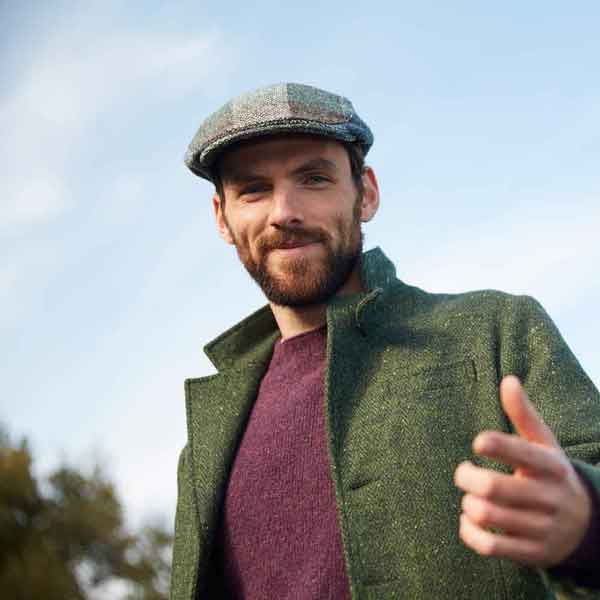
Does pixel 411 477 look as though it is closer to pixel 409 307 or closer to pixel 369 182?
pixel 409 307

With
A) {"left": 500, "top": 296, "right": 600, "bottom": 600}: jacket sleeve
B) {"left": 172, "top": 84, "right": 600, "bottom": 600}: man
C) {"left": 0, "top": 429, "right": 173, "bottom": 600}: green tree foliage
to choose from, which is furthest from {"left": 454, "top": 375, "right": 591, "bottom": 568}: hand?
{"left": 0, "top": 429, "right": 173, "bottom": 600}: green tree foliage

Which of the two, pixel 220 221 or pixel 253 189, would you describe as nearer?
pixel 253 189

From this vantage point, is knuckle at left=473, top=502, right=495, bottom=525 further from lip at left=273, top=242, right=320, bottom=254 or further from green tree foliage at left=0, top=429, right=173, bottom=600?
green tree foliage at left=0, top=429, right=173, bottom=600

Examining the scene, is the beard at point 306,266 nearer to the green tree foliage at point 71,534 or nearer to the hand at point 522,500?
the hand at point 522,500

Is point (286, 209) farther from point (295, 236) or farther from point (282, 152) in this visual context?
point (282, 152)

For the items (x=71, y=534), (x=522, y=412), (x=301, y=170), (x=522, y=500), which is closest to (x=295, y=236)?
(x=301, y=170)

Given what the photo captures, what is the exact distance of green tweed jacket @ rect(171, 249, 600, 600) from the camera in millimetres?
2297

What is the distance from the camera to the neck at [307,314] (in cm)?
316

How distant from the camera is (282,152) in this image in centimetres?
301

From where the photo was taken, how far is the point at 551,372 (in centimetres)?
247

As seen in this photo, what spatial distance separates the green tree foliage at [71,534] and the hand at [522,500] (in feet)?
58.0

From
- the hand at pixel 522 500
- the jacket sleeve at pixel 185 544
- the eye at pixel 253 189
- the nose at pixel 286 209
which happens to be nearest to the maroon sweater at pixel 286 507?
the jacket sleeve at pixel 185 544

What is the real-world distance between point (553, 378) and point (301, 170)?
118 cm

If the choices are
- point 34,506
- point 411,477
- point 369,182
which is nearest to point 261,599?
point 411,477
